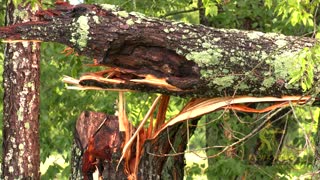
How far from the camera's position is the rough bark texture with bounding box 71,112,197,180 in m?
5.79

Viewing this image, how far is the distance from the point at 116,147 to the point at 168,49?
114 cm

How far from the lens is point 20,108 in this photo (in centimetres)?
792

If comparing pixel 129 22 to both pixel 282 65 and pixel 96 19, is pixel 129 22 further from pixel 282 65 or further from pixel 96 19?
pixel 282 65

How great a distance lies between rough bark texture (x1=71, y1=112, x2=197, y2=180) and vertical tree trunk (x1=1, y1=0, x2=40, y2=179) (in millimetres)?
2012

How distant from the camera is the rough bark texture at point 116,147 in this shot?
19.0 ft

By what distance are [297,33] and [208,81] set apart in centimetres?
422

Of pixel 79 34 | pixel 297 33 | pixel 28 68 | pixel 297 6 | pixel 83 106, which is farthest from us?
pixel 83 106

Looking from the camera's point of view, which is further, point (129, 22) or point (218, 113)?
point (218, 113)

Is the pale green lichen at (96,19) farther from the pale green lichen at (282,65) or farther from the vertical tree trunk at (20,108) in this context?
the vertical tree trunk at (20,108)

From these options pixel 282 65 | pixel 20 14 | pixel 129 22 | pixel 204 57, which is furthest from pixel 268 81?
pixel 20 14

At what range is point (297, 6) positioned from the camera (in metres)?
5.19

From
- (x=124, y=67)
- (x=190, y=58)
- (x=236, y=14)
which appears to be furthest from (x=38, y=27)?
(x=236, y=14)

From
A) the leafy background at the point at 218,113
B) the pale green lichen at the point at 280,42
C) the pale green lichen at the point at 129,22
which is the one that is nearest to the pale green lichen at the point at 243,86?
the pale green lichen at the point at 280,42

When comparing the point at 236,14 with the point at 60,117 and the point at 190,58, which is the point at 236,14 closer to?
the point at 60,117
